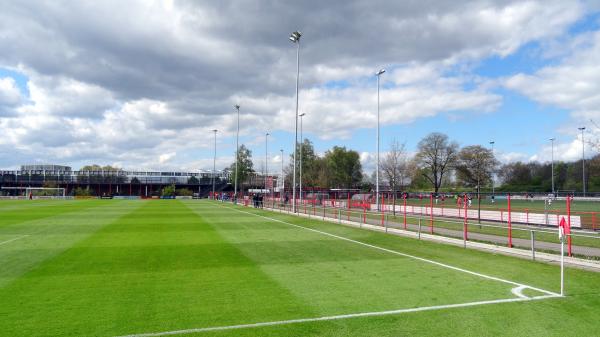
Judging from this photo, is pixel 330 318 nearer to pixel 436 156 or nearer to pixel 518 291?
pixel 518 291

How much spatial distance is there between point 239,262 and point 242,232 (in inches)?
364

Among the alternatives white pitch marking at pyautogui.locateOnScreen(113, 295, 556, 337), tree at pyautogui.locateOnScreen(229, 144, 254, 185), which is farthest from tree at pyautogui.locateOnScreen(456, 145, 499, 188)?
white pitch marking at pyautogui.locateOnScreen(113, 295, 556, 337)

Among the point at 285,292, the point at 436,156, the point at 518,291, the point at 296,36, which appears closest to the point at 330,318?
the point at 285,292

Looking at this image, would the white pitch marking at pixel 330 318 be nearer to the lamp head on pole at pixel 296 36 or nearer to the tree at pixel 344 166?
the lamp head on pole at pixel 296 36

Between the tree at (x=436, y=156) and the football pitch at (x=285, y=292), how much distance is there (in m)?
76.8

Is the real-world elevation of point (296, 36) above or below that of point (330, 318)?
above

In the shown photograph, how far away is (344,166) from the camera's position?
369 ft

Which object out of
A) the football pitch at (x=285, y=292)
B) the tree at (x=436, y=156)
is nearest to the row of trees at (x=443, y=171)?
the tree at (x=436, y=156)

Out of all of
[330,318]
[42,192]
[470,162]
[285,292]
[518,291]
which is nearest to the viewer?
[330,318]

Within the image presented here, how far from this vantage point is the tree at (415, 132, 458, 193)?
88.8 metres

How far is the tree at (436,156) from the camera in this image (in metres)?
88.8

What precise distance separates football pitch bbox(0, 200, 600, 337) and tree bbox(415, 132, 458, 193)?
76.8 meters

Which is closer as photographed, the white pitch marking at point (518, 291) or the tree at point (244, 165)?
the white pitch marking at point (518, 291)

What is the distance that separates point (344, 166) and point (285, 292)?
342 ft
